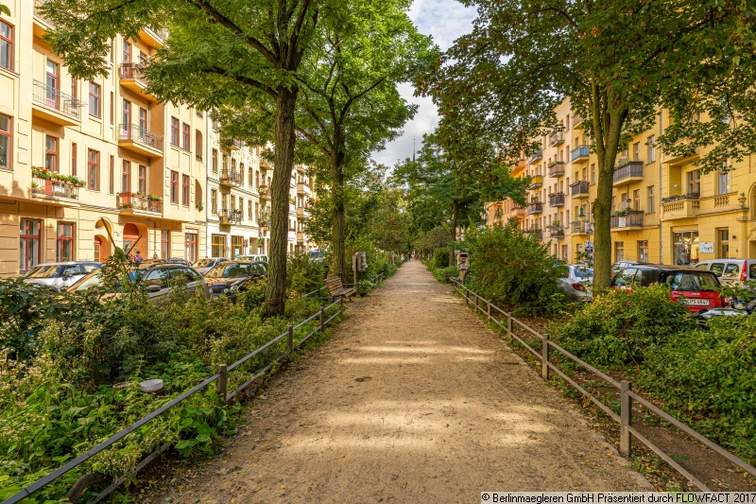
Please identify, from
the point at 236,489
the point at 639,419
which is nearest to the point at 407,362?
the point at 639,419

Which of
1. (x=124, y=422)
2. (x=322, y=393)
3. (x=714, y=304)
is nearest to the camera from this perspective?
(x=124, y=422)

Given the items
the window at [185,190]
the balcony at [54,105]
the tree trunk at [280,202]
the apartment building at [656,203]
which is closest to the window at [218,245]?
the window at [185,190]

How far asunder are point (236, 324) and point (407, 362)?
3234 millimetres

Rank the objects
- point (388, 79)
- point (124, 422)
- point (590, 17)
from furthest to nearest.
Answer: point (388, 79) < point (590, 17) < point (124, 422)

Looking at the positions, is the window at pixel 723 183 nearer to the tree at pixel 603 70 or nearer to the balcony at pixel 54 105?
the tree at pixel 603 70

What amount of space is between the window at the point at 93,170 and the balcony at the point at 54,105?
2.31 metres

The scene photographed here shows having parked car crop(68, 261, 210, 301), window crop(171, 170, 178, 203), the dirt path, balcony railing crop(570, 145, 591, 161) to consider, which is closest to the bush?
the dirt path

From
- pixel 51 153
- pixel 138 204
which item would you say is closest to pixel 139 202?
pixel 138 204

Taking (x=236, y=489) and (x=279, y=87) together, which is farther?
(x=279, y=87)

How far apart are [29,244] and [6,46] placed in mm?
8605

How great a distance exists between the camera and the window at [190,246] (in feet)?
108

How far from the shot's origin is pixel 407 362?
25.9 ft

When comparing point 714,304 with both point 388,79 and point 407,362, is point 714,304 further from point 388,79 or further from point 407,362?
point 388,79

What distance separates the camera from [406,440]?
4.54 metres
